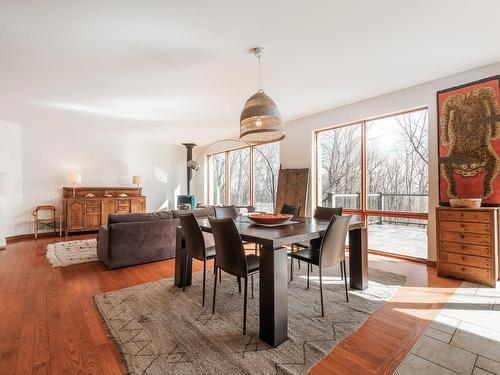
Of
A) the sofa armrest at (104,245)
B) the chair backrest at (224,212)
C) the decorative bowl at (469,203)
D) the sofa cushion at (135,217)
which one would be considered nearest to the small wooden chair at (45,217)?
the sofa armrest at (104,245)

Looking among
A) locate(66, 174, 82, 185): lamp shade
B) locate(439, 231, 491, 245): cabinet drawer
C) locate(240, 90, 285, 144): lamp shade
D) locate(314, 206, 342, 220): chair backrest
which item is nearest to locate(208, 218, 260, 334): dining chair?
locate(240, 90, 285, 144): lamp shade

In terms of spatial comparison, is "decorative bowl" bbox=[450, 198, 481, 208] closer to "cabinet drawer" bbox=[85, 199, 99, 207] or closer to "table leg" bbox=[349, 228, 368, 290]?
"table leg" bbox=[349, 228, 368, 290]

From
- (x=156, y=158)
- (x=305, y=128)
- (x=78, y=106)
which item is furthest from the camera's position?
(x=156, y=158)

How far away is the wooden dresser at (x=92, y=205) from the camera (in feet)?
20.0

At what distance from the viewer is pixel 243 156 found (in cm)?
721

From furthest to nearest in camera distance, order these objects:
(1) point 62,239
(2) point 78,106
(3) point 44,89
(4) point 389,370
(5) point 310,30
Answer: (1) point 62,239 < (2) point 78,106 < (3) point 44,89 < (5) point 310,30 < (4) point 389,370

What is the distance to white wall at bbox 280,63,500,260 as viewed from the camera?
351 cm

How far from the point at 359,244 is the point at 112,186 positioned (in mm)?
6725

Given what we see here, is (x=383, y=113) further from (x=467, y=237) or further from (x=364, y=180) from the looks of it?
(x=467, y=237)

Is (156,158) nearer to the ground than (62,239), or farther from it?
farther from it

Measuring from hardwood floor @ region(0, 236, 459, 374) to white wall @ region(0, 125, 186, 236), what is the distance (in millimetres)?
3077

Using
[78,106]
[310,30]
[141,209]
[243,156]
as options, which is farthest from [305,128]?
[141,209]

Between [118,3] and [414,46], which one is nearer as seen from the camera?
[118,3]

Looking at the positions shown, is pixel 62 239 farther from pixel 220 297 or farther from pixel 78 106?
pixel 220 297
